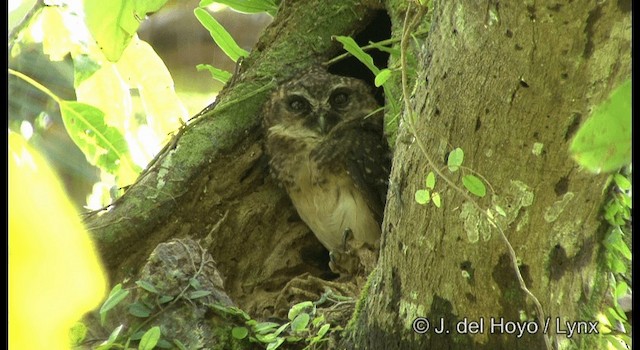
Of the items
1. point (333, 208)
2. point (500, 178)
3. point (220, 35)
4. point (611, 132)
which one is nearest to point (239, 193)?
point (333, 208)

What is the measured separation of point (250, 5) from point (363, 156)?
1.88ft

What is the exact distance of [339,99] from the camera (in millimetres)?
2828

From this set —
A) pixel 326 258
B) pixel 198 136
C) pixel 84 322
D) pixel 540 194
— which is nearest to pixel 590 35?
pixel 540 194

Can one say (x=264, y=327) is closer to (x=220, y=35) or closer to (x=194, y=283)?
(x=194, y=283)

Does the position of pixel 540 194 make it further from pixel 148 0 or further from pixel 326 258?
pixel 326 258

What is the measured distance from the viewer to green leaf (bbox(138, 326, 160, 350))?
5.31ft

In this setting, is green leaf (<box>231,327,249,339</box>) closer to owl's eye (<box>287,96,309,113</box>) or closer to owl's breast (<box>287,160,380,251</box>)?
owl's breast (<box>287,160,380,251</box>)

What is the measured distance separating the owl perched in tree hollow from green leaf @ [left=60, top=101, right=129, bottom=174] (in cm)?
81

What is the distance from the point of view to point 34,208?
659 mm

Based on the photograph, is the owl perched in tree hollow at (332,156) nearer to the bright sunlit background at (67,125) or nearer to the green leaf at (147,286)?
the bright sunlit background at (67,125)

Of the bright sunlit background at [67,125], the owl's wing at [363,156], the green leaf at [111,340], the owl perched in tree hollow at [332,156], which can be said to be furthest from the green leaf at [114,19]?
the owl's wing at [363,156]

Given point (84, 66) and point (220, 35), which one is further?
point (220, 35)

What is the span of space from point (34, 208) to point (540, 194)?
86 centimetres

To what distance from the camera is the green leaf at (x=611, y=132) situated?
22.5 inches
